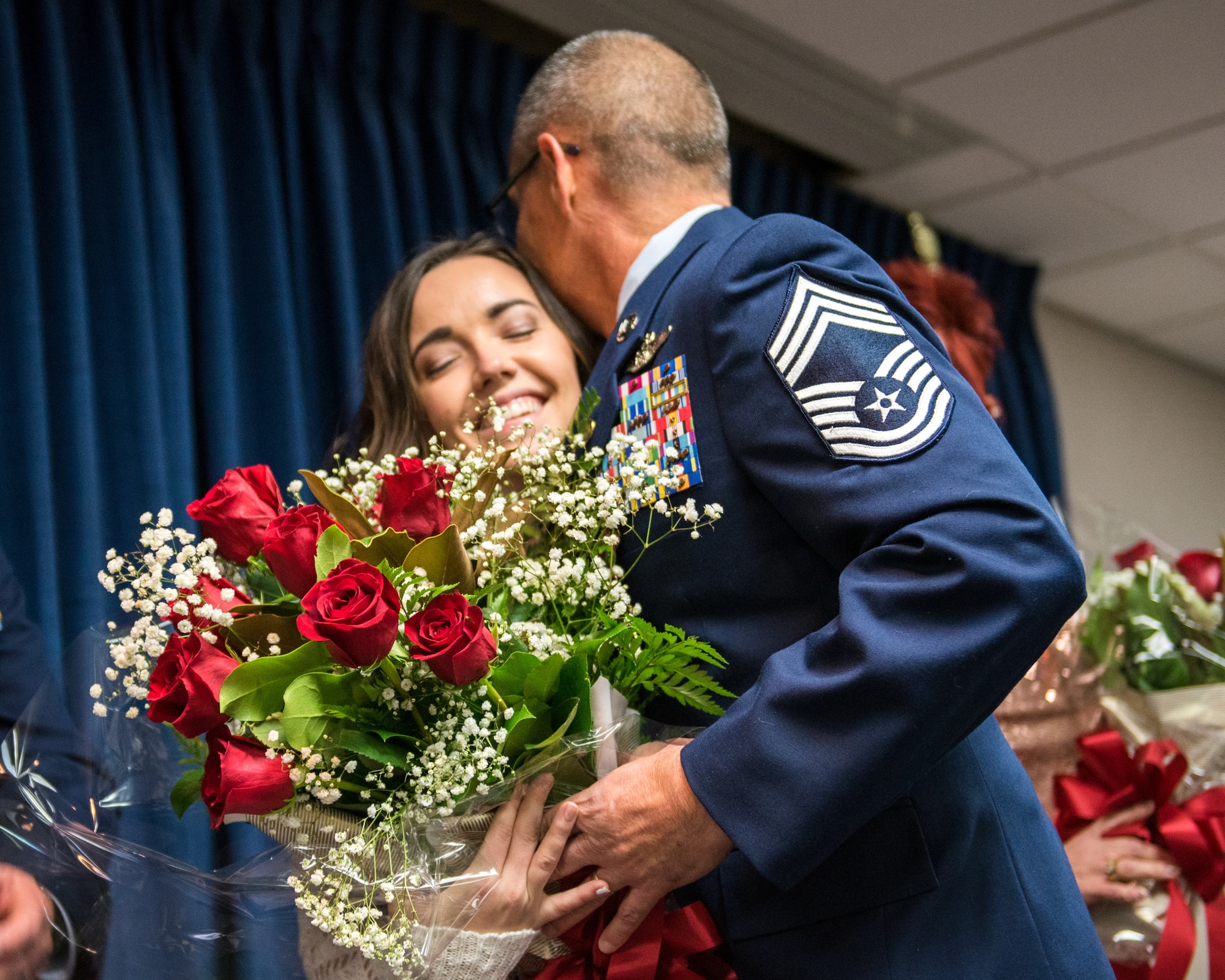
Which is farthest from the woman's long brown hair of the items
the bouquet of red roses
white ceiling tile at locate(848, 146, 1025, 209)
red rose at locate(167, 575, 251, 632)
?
white ceiling tile at locate(848, 146, 1025, 209)

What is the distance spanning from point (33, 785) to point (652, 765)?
597 millimetres

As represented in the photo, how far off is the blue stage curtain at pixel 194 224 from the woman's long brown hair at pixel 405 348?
0.52m

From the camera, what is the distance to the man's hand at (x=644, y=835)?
104 cm

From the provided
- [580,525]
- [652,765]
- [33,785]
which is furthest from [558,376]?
[33,785]

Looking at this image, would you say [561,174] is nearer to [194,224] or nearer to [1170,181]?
[194,224]

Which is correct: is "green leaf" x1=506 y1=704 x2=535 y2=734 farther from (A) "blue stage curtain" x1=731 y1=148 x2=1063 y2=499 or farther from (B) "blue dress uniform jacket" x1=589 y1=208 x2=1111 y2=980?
(A) "blue stage curtain" x1=731 y1=148 x2=1063 y2=499

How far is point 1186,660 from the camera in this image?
1.91 meters

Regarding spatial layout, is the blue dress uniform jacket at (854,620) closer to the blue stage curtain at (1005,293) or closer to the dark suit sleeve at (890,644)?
the dark suit sleeve at (890,644)

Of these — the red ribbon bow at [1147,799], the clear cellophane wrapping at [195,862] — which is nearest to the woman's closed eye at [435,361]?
the clear cellophane wrapping at [195,862]

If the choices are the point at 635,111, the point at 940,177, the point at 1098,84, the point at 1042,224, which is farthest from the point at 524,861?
the point at 1042,224

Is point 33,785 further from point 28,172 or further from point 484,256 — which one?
point 28,172

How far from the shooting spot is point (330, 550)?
3.34 feet

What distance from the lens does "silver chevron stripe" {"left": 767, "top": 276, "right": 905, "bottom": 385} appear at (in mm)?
1083

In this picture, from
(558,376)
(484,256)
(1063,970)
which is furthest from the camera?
(484,256)
